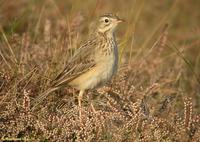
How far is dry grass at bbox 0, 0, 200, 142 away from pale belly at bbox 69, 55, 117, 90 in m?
0.16

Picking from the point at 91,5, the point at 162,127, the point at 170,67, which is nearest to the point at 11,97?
the point at 162,127

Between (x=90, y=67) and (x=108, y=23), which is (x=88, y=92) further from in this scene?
(x=108, y=23)

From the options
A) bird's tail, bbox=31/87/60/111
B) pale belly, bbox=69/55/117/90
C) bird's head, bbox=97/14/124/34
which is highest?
bird's head, bbox=97/14/124/34

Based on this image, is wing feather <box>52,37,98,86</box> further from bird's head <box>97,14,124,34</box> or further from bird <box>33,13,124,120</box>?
bird's head <box>97,14,124,34</box>

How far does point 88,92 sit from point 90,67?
48cm

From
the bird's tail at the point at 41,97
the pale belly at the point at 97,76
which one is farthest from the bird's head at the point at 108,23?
the bird's tail at the point at 41,97

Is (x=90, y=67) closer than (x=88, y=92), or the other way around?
(x=90, y=67)

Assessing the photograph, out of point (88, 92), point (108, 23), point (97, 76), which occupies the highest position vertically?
point (108, 23)

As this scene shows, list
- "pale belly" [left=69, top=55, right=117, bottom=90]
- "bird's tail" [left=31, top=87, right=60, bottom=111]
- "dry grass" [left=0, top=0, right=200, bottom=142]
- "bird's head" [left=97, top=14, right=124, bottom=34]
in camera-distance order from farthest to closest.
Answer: "bird's head" [left=97, top=14, right=124, bottom=34], "pale belly" [left=69, top=55, right=117, bottom=90], "bird's tail" [left=31, top=87, right=60, bottom=111], "dry grass" [left=0, top=0, right=200, bottom=142]

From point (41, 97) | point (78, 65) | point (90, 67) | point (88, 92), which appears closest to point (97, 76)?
point (90, 67)

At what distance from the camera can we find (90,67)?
6.11m

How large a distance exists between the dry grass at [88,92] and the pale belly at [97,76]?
156 mm

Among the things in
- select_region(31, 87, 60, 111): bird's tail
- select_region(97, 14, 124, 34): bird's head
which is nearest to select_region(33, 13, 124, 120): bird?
select_region(31, 87, 60, 111): bird's tail

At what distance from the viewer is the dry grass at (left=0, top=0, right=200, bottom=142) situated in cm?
530
